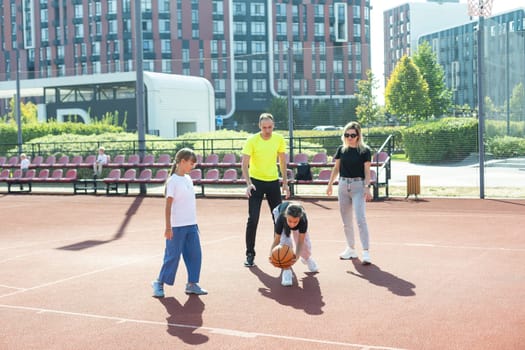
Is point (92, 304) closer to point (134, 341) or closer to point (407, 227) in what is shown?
point (134, 341)

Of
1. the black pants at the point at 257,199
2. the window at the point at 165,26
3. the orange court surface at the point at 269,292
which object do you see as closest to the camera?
the orange court surface at the point at 269,292

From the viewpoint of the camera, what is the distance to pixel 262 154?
9797 millimetres

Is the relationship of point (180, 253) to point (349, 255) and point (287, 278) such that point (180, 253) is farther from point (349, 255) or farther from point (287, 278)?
point (349, 255)

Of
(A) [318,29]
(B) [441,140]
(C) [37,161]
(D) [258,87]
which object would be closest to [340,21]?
(A) [318,29]

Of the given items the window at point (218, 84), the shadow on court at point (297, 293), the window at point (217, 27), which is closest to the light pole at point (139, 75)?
the shadow on court at point (297, 293)

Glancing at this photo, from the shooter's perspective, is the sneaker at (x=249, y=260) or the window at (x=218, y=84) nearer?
the sneaker at (x=249, y=260)

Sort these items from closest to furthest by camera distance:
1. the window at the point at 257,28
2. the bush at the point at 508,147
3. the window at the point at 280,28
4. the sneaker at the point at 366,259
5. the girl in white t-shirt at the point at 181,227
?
the girl in white t-shirt at the point at 181,227, the sneaker at the point at 366,259, the bush at the point at 508,147, the window at the point at 257,28, the window at the point at 280,28

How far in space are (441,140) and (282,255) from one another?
22.5 metres

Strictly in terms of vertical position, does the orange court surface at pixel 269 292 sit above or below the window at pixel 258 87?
below

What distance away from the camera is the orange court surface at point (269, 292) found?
634cm

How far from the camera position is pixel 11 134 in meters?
36.7

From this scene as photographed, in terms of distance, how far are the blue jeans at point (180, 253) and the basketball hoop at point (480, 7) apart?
14.7 metres

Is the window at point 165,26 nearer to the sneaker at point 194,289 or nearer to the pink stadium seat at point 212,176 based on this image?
the pink stadium seat at point 212,176

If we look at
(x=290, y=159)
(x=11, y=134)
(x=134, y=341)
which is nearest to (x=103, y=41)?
(x=11, y=134)
